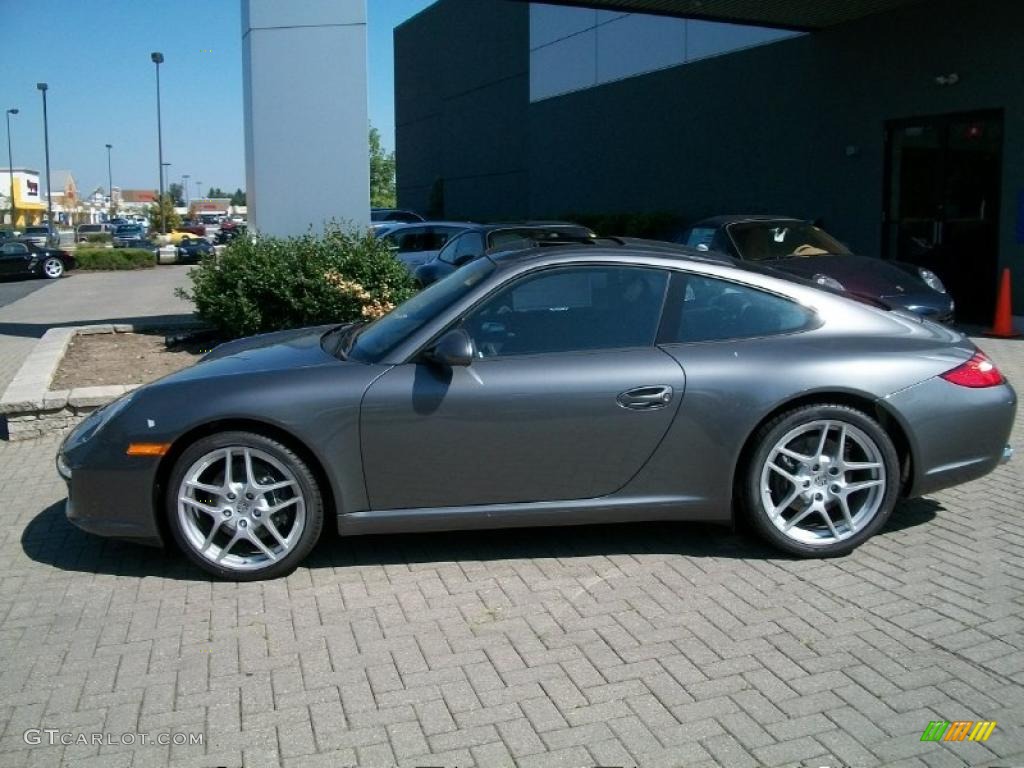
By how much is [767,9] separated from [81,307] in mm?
14059

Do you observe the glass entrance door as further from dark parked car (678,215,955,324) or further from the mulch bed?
the mulch bed

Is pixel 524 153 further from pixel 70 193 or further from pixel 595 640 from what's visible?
pixel 70 193

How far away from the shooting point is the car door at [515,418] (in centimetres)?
437

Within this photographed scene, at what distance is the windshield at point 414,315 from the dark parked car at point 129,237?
140 ft

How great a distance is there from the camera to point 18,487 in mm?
6070

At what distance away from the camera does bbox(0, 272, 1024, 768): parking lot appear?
10.4ft

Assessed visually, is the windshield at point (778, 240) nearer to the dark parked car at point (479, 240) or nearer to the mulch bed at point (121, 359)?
the dark parked car at point (479, 240)

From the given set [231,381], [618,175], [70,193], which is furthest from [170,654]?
[70,193]

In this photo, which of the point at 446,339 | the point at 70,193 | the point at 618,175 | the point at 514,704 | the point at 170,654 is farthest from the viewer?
the point at 70,193

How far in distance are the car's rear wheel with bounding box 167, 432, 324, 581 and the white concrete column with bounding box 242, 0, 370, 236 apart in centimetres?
654

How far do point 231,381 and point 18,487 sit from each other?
246 cm

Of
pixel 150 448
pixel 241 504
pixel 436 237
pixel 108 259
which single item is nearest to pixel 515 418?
pixel 241 504

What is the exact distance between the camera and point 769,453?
14.8 feet

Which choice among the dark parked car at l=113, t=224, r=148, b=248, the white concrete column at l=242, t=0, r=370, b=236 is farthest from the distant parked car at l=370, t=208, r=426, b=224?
the white concrete column at l=242, t=0, r=370, b=236
